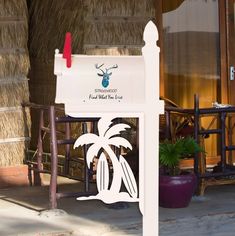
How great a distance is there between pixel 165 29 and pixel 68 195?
2.71m

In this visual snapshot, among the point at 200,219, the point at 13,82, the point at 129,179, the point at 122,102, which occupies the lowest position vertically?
the point at 200,219

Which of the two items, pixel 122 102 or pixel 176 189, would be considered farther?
pixel 176 189

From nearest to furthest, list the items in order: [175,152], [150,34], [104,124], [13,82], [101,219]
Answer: [150,34] → [104,124] → [101,219] → [175,152] → [13,82]

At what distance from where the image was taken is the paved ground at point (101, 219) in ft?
18.3

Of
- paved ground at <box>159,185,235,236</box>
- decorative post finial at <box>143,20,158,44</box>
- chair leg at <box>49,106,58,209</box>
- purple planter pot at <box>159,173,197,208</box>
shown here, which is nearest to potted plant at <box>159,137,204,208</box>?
purple planter pot at <box>159,173,197,208</box>

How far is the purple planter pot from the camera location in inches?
238

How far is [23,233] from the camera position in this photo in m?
5.44

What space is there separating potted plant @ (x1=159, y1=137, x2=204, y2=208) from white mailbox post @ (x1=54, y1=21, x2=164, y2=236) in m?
1.96

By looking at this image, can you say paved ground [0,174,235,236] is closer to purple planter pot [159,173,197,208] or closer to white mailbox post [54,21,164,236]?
purple planter pot [159,173,197,208]

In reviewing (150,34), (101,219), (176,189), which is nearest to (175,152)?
(176,189)

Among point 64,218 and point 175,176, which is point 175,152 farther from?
point 64,218

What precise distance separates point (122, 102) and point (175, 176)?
224 cm

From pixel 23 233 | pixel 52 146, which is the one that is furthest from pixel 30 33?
pixel 23 233

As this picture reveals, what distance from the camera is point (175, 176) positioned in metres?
6.05
